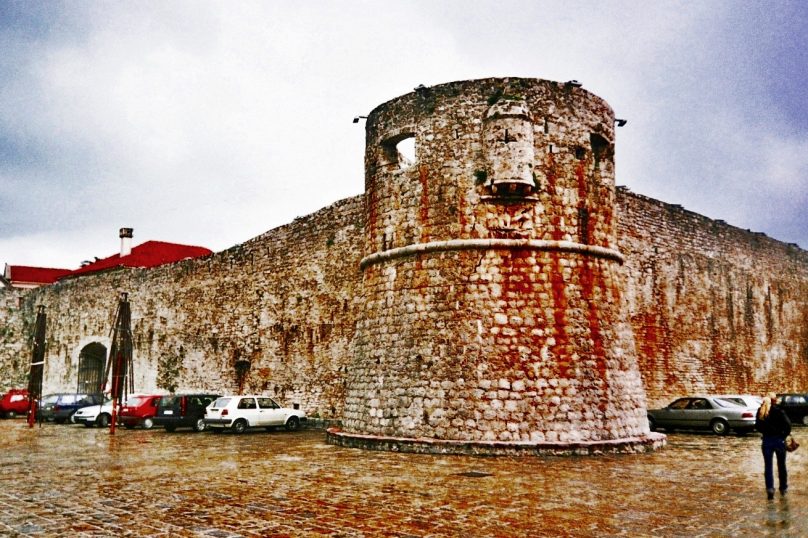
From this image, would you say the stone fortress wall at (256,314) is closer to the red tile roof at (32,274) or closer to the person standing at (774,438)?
the person standing at (774,438)

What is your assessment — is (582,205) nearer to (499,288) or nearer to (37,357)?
(499,288)

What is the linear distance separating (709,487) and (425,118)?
29.2 ft

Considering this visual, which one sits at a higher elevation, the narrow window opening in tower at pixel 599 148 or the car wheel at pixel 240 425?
the narrow window opening in tower at pixel 599 148

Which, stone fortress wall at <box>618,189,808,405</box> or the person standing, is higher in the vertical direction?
stone fortress wall at <box>618,189,808,405</box>

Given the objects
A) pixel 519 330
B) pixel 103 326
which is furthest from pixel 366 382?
pixel 103 326

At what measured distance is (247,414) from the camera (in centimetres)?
1909

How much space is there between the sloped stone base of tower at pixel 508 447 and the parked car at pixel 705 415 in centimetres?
454

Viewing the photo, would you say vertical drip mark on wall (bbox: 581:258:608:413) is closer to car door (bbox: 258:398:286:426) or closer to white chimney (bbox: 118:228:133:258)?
car door (bbox: 258:398:286:426)

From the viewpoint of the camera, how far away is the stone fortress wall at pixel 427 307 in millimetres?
13758

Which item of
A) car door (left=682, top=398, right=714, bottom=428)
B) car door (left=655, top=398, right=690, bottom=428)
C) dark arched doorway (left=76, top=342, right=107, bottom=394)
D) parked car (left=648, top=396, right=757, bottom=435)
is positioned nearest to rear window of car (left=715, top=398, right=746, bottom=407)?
parked car (left=648, top=396, right=757, bottom=435)

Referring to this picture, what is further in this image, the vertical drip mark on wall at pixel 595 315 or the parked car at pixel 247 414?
the parked car at pixel 247 414

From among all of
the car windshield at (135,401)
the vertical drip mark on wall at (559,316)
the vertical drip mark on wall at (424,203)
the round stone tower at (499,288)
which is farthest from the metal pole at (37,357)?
the vertical drip mark on wall at (559,316)

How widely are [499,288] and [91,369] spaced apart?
24032mm

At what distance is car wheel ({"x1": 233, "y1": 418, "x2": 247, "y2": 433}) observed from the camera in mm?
18859
